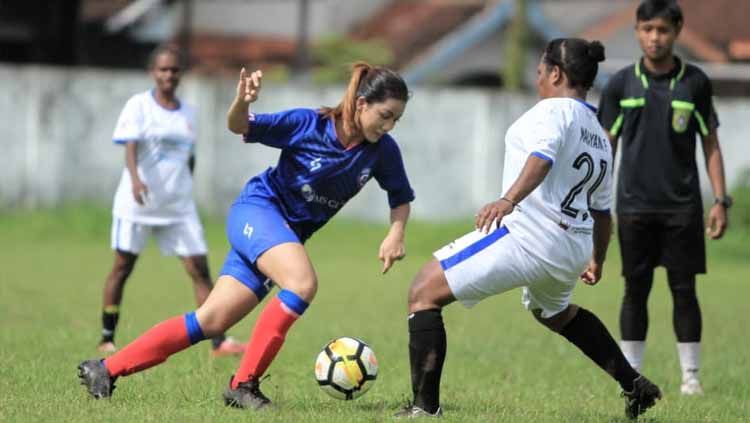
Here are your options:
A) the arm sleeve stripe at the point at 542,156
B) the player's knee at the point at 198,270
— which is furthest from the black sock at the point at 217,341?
the arm sleeve stripe at the point at 542,156

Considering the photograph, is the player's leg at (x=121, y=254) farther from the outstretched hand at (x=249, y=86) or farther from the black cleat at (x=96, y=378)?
the outstretched hand at (x=249, y=86)

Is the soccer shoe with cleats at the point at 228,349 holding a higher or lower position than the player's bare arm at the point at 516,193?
lower

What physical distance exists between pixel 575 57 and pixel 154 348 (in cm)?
256

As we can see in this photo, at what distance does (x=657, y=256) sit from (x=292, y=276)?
3023mm

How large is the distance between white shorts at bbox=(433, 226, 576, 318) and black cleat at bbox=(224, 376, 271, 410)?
3.85ft

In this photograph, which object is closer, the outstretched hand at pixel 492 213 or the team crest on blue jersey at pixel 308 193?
the outstretched hand at pixel 492 213

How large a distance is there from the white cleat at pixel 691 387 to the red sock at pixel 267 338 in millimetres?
3100

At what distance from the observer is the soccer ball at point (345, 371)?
22.8 ft

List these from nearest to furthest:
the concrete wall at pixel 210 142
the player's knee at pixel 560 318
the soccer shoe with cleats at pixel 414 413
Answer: the soccer shoe with cleats at pixel 414 413 → the player's knee at pixel 560 318 → the concrete wall at pixel 210 142

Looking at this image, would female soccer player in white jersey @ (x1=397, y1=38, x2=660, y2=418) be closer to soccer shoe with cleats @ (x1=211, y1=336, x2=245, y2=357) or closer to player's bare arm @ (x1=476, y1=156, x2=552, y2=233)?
player's bare arm @ (x1=476, y1=156, x2=552, y2=233)

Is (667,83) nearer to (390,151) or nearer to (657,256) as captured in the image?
(657,256)

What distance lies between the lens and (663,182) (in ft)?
28.5

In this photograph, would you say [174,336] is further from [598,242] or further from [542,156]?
[598,242]

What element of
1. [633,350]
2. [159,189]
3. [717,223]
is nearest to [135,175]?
[159,189]
